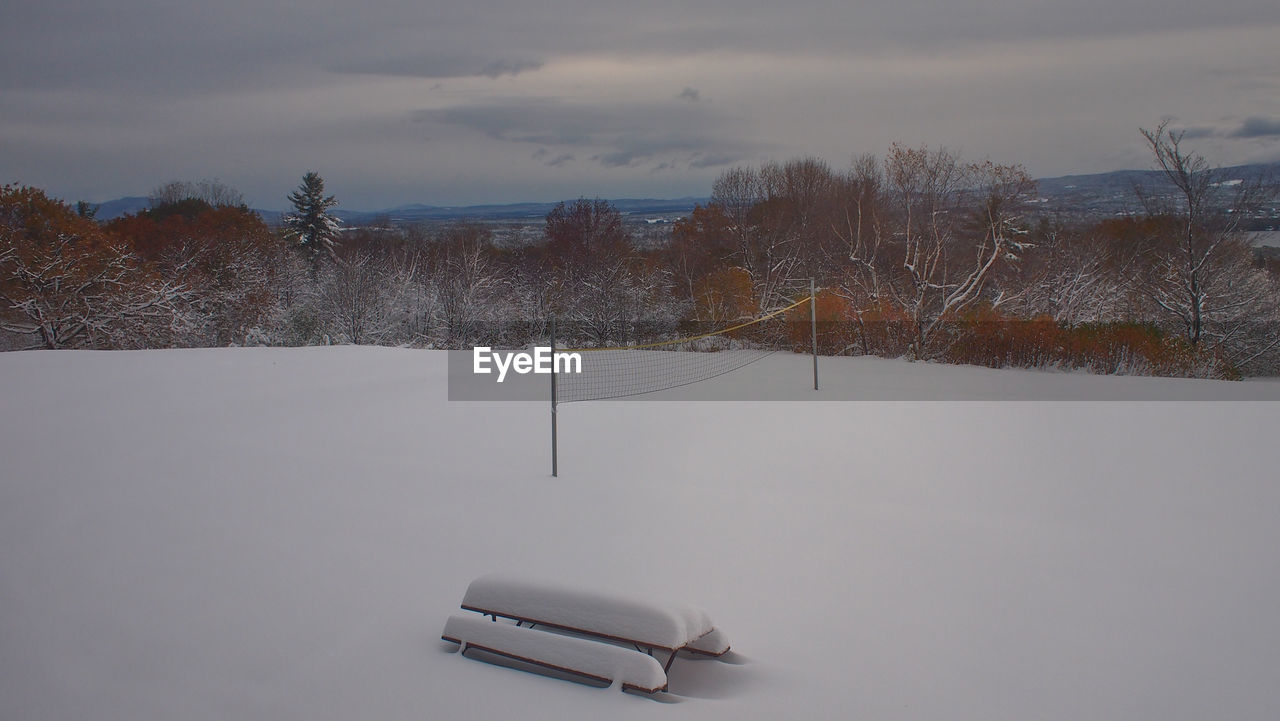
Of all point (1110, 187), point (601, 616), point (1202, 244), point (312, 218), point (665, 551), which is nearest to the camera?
point (601, 616)

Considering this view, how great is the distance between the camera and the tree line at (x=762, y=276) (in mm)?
14070

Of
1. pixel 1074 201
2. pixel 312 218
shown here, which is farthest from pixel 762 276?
pixel 312 218

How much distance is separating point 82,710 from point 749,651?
8.34 ft

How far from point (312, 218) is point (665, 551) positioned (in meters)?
37.2

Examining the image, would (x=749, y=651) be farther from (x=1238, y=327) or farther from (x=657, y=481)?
(x=1238, y=327)

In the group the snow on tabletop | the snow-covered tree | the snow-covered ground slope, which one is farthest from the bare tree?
the snow-covered tree

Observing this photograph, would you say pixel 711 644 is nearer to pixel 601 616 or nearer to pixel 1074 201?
pixel 601 616

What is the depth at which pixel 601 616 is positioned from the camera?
2.97 metres

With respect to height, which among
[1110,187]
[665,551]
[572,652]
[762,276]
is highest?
[1110,187]

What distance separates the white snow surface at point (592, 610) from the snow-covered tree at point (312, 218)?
3652 cm

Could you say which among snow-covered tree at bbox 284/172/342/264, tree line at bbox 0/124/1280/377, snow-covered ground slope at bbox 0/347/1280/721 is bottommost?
snow-covered ground slope at bbox 0/347/1280/721

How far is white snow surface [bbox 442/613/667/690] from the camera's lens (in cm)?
263

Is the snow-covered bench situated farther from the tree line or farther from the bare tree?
the bare tree

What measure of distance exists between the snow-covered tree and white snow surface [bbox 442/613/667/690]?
3675 centimetres
